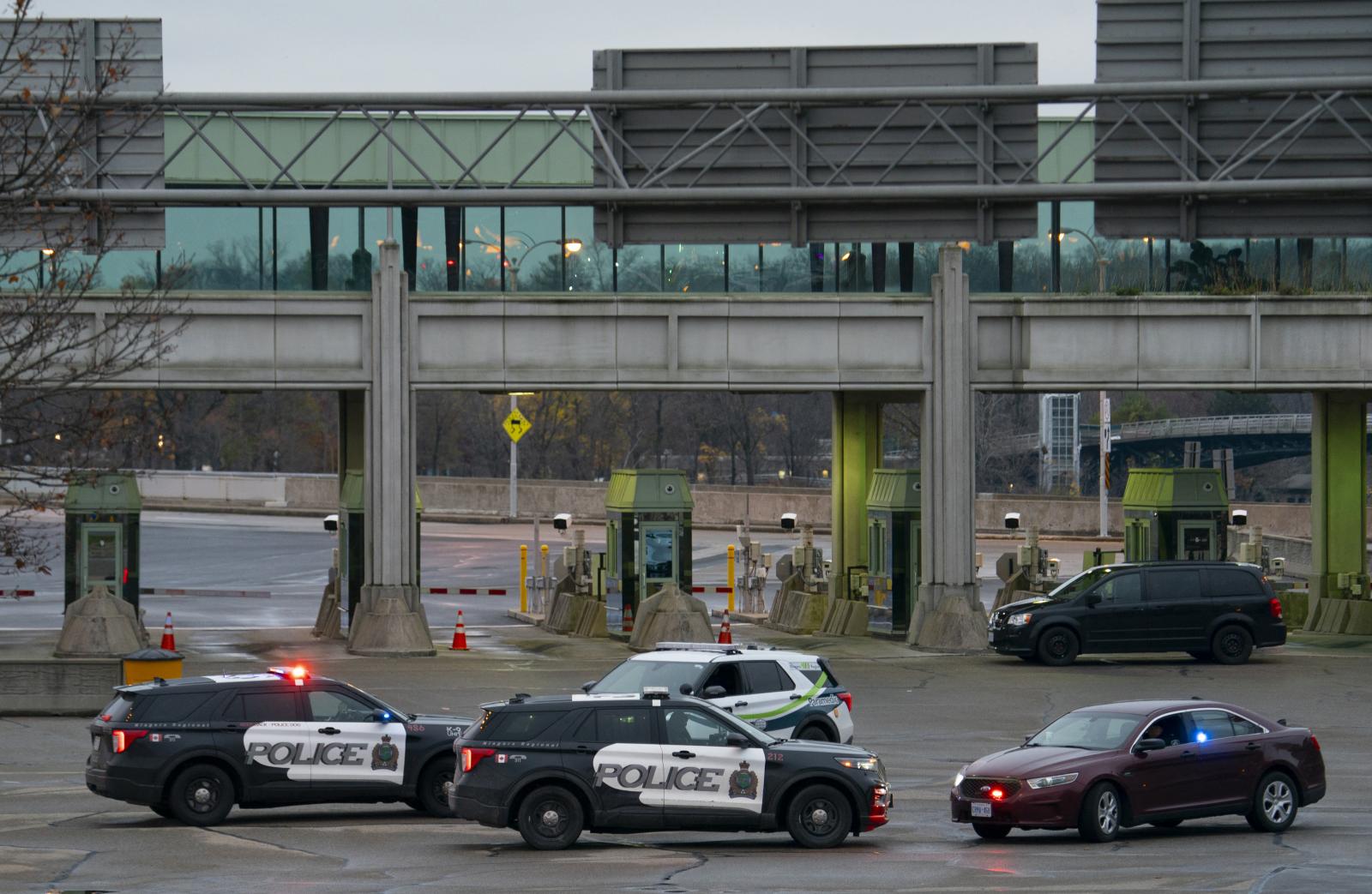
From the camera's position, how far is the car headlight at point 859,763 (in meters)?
16.1

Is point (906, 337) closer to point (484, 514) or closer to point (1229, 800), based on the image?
point (1229, 800)

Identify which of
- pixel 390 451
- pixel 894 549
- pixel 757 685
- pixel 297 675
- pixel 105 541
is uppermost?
pixel 390 451

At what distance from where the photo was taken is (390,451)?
32250 millimetres

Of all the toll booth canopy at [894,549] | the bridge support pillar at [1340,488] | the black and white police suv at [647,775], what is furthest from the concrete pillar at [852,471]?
the black and white police suv at [647,775]

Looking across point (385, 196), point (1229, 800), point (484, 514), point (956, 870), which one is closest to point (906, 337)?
point (385, 196)

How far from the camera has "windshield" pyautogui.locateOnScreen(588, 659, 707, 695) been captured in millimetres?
19922

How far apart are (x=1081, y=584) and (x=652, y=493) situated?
321 inches

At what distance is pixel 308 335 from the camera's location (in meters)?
32.3

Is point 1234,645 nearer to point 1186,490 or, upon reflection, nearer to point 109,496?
point 1186,490

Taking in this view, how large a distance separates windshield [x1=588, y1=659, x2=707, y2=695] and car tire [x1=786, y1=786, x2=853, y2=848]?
12.1 feet

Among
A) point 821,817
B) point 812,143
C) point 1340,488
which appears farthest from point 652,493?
point 821,817

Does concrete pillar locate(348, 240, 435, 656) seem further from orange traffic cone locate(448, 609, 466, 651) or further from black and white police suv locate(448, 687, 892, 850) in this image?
black and white police suv locate(448, 687, 892, 850)

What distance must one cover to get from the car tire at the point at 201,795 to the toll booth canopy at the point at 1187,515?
72.1ft

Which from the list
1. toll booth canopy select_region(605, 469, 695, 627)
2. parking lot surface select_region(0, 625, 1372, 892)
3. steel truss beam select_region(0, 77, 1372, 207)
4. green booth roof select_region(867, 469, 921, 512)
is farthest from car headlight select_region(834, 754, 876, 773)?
toll booth canopy select_region(605, 469, 695, 627)
